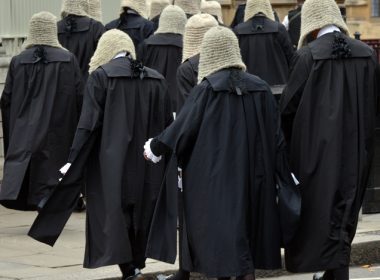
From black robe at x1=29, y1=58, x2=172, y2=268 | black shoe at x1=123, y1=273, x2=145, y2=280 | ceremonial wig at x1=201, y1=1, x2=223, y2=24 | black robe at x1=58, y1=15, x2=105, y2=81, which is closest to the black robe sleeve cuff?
black robe at x1=29, y1=58, x2=172, y2=268

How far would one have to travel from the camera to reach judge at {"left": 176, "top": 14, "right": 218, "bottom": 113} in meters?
11.6

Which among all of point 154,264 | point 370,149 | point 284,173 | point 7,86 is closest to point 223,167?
point 284,173

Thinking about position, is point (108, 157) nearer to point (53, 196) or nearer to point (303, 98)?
point (53, 196)

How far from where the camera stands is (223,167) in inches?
364

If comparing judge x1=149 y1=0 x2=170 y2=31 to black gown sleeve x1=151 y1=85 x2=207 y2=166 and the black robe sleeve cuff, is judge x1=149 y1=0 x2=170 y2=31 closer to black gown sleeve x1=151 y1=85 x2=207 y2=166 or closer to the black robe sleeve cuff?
the black robe sleeve cuff

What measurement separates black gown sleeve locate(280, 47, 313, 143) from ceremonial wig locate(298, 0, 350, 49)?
24cm

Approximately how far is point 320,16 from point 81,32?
521 cm

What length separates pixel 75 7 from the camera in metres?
14.9

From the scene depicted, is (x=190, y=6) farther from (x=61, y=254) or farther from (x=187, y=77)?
(x=61, y=254)

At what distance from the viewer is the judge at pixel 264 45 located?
607 inches

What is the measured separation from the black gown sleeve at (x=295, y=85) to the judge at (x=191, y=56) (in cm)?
154

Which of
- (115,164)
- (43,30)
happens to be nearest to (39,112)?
(43,30)

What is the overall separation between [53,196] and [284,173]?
2.03m

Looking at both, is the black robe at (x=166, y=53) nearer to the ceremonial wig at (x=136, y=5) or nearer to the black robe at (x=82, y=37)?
the black robe at (x=82, y=37)
